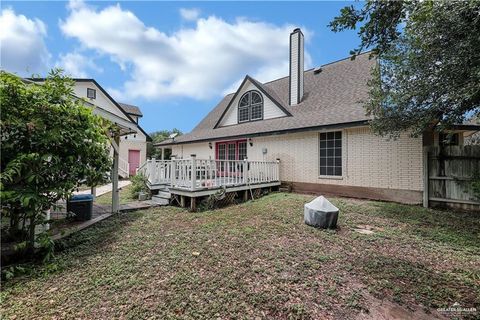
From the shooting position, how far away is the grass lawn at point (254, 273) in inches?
96.9

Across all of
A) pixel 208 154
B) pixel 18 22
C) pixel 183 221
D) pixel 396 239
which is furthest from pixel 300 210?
pixel 208 154

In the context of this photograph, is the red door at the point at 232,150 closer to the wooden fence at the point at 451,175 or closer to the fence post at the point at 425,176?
the fence post at the point at 425,176

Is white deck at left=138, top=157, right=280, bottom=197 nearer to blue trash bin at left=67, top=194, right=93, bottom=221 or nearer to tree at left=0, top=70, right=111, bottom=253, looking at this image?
blue trash bin at left=67, top=194, right=93, bottom=221

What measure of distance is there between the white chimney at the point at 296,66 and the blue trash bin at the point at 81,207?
10445 mm

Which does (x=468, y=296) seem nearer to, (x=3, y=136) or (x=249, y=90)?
(x=3, y=136)

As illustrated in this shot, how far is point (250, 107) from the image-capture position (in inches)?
538

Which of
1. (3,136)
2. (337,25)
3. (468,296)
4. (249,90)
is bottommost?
(468,296)

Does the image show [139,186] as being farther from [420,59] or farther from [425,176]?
[425,176]

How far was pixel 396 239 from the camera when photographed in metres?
4.52

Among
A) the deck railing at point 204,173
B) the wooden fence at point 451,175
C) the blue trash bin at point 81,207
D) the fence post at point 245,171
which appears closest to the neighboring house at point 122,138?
the deck railing at point 204,173

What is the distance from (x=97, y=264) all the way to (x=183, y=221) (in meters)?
2.59

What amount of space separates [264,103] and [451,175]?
345 inches

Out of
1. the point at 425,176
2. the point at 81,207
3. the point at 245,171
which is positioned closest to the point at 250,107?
the point at 245,171

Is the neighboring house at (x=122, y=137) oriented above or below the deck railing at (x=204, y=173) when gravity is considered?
above
